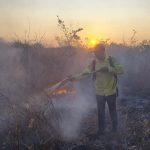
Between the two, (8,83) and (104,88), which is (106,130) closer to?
(104,88)

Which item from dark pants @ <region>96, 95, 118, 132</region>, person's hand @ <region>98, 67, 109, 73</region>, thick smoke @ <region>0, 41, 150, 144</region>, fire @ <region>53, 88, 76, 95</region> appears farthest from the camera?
fire @ <region>53, 88, 76, 95</region>

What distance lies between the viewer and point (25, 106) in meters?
7.88

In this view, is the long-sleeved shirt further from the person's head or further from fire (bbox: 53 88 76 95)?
fire (bbox: 53 88 76 95)

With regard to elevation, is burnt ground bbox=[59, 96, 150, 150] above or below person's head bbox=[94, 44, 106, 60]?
below

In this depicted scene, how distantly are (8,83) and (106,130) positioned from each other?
278 cm

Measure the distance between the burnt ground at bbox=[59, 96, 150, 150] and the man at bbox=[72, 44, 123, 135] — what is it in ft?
1.13

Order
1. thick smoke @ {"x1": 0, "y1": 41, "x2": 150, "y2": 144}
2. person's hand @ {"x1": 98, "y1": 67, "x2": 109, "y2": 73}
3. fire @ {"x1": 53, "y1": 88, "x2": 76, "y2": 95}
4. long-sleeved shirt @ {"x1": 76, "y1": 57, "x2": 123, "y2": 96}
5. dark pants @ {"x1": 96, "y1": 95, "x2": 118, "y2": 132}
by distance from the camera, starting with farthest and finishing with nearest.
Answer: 1. fire @ {"x1": 53, "y1": 88, "x2": 76, "y2": 95}
2. dark pants @ {"x1": 96, "y1": 95, "x2": 118, "y2": 132}
3. long-sleeved shirt @ {"x1": 76, "y1": 57, "x2": 123, "y2": 96}
4. person's hand @ {"x1": 98, "y1": 67, "x2": 109, "y2": 73}
5. thick smoke @ {"x1": 0, "y1": 41, "x2": 150, "y2": 144}

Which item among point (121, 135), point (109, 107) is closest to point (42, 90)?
point (109, 107)

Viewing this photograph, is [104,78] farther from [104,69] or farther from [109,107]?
[109,107]

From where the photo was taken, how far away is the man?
28.1 ft

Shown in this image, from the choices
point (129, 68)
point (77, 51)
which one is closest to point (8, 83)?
point (77, 51)

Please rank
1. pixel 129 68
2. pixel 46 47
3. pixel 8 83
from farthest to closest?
1. pixel 129 68
2. pixel 46 47
3. pixel 8 83

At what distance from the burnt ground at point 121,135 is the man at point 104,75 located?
35 centimetres

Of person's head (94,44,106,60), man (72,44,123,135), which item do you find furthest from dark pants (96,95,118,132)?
person's head (94,44,106,60)
